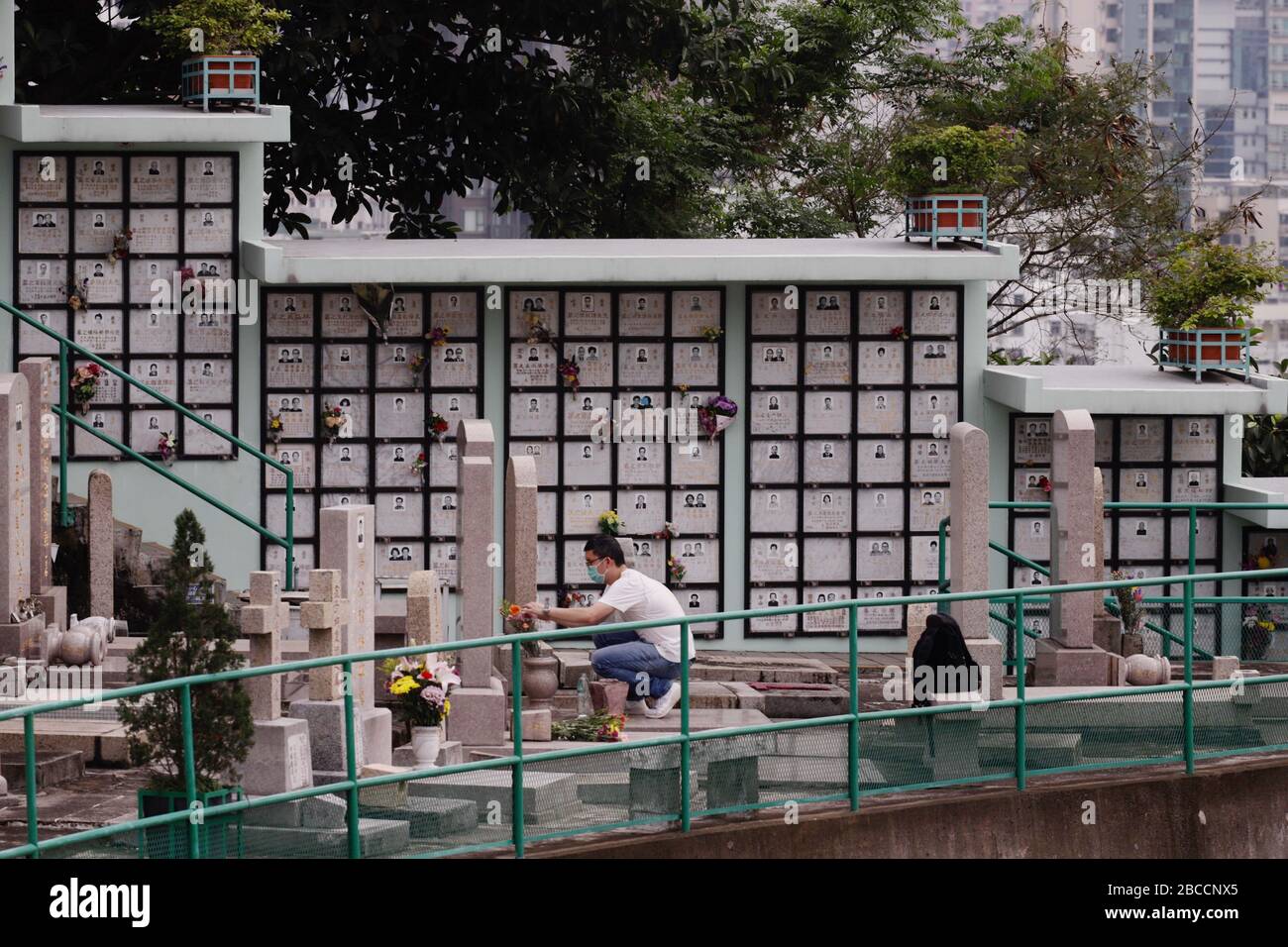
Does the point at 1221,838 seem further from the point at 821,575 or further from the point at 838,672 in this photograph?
the point at 821,575

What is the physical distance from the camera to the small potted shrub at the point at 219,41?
2005 centimetres

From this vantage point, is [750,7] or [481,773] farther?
[750,7]

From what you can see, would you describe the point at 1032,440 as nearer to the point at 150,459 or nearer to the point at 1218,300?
the point at 1218,300

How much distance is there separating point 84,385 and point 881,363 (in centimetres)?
675

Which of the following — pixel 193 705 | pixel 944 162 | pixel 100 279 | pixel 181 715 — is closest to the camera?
pixel 181 715

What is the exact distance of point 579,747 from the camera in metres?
13.3

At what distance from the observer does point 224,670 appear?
40.4ft

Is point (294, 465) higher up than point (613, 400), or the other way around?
point (613, 400)

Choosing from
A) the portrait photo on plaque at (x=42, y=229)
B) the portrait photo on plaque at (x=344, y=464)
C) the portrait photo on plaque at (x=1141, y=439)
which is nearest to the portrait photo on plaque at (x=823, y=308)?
the portrait photo on plaque at (x=1141, y=439)

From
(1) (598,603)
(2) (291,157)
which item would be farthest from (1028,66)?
(1) (598,603)

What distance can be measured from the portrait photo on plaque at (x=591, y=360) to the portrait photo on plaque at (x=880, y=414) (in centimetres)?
221

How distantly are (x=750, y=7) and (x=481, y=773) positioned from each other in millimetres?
18095

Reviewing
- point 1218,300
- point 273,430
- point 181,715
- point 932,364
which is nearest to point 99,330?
point 273,430

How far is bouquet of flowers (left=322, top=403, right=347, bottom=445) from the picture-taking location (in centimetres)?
1966
